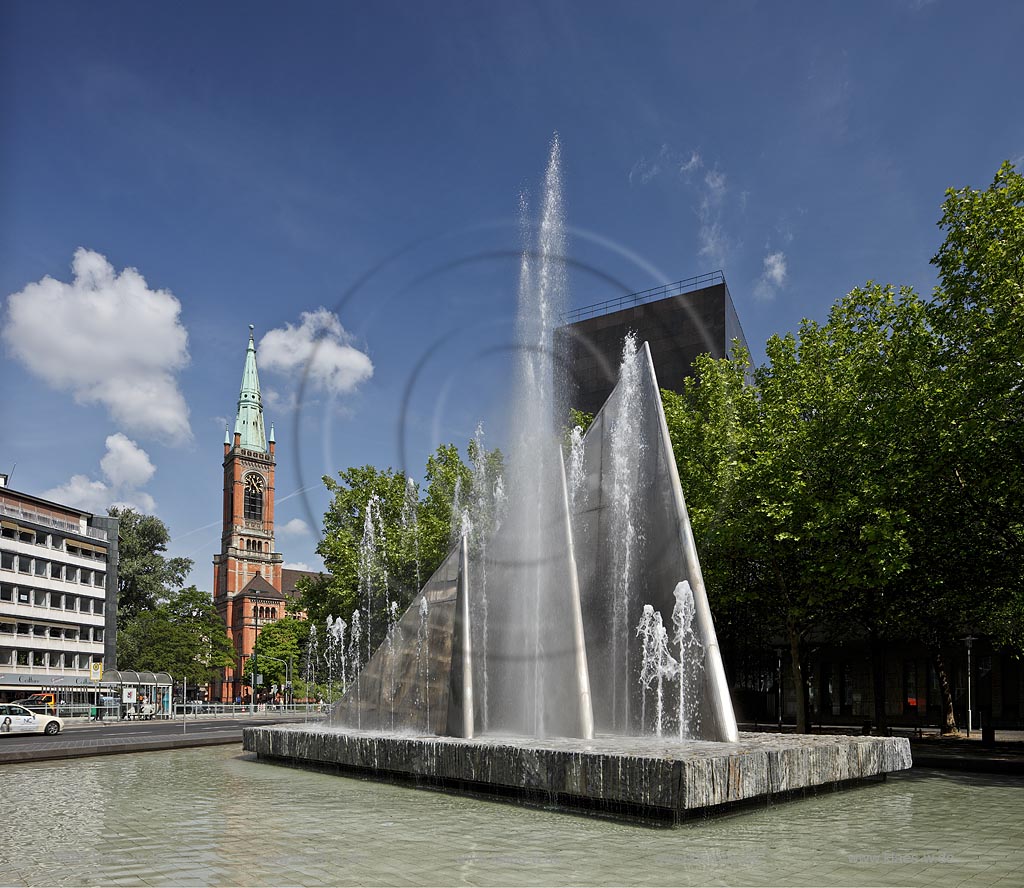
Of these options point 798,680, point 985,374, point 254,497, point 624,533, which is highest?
point 254,497

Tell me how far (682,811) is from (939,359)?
1546 cm

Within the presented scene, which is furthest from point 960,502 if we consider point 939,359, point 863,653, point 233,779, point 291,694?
point 291,694

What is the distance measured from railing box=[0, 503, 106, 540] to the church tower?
49.4 m

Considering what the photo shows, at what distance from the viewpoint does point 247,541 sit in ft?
428

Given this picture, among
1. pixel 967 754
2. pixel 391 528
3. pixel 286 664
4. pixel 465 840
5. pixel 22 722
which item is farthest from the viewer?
pixel 286 664

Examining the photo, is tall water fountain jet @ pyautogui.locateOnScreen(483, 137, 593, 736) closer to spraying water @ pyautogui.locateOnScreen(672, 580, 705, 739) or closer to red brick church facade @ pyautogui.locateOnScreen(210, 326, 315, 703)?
spraying water @ pyautogui.locateOnScreen(672, 580, 705, 739)

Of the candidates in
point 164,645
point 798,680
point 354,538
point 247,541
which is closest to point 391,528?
point 354,538

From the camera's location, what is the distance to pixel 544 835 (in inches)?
387

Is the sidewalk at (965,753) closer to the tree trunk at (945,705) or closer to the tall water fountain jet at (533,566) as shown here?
the tree trunk at (945,705)

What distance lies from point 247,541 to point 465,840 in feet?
418

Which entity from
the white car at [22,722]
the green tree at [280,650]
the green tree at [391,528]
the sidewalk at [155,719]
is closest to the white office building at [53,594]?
the sidewalk at [155,719]

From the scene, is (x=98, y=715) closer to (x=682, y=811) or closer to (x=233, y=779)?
(x=233, y=779)

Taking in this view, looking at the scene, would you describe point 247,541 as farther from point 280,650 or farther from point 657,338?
point 657,338

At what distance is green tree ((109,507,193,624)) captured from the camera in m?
81.0
